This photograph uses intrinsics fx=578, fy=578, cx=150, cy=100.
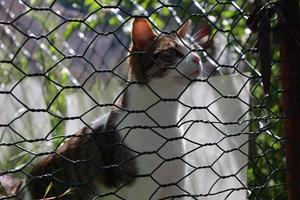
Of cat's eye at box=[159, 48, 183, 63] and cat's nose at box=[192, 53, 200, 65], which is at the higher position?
cat's eye at box=[159, 48, 183, 63]

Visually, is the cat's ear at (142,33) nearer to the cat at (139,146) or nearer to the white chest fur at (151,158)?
the cat at (139,146)

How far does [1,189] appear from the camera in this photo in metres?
1.20

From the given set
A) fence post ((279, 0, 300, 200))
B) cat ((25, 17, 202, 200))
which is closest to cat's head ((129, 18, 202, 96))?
cat ((25, 17, 202, 200))

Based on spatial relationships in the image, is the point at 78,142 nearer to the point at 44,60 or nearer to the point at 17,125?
the point at 17,125

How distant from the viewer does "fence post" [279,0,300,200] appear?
1.10 m

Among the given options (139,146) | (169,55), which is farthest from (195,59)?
(139,146)

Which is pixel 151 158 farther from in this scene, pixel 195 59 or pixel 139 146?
pixel 195 59

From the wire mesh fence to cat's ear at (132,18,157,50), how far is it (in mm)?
51

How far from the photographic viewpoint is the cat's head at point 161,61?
1390mm

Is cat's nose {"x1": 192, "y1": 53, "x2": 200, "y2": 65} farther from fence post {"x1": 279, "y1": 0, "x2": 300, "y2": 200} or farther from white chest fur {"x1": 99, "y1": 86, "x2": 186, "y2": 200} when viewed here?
fence post {"x1": 279, "y1": 0, "x2": 300, "y2": 200}

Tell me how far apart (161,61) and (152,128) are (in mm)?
342

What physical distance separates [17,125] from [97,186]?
50 cm

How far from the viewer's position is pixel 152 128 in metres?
1.15

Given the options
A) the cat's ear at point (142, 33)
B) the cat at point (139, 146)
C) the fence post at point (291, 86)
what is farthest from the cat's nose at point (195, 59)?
the fence post at point (291, 86)
